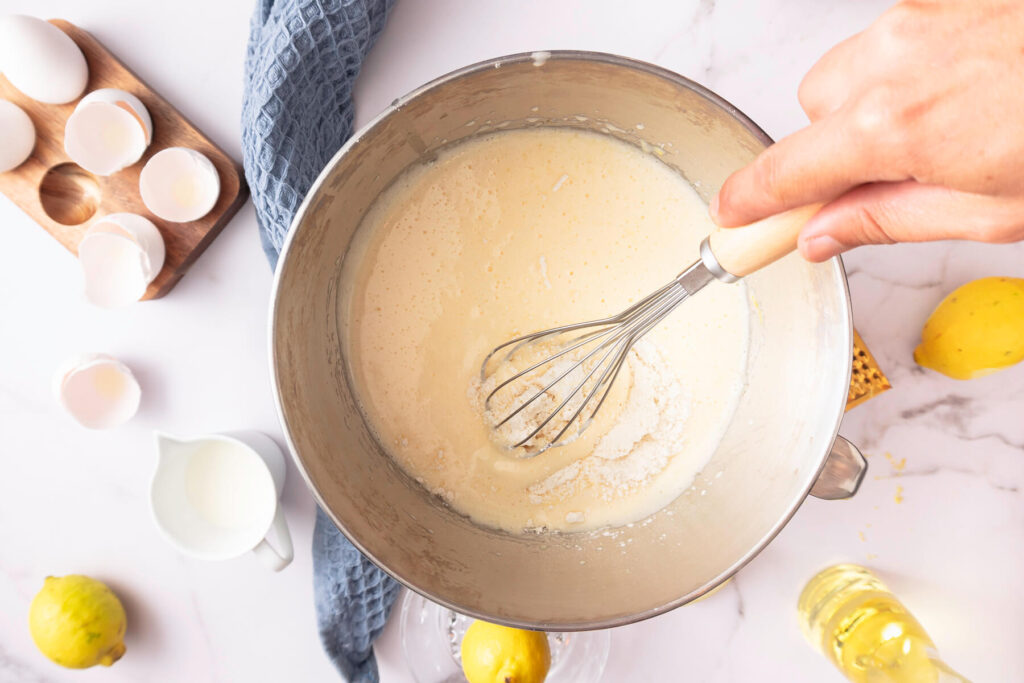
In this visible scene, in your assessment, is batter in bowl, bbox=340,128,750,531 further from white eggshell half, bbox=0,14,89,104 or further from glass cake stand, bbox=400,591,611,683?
white eggshell half, bbox=0,14,89,104

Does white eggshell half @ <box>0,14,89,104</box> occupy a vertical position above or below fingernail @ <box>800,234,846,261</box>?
below

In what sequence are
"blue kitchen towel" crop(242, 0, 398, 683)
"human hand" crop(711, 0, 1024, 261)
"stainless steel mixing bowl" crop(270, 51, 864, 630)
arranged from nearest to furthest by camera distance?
"human hand" crop(711, 0, 1024, 261) → "stainless steel mixing bowl" crop(270, 51, 864, 630) → "blue kitchen towel" crop(242, 0, 398, 683)

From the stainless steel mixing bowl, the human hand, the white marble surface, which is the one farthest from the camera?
the white marble surface

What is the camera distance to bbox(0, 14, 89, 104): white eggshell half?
83 centimetres

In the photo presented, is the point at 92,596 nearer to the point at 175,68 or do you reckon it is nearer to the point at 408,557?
the point at 408,557

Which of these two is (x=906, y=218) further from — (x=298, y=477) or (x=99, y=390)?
(x=99, y=390)

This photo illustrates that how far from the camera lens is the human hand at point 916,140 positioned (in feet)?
1.50

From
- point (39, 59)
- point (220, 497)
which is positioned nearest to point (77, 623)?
point (220, 497)

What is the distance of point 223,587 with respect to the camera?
101cm

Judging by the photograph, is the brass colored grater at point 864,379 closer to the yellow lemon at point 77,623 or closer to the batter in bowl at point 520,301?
the batter in bowl at point 520,301

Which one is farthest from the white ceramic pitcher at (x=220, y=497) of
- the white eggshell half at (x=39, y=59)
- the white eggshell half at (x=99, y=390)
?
the white eggshell half at (x=39, y=59)

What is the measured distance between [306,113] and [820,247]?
0.62m

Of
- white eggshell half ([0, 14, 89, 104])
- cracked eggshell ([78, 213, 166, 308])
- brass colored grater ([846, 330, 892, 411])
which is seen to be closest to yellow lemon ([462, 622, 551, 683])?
brass colored grater ([846, 330, 892, 411])

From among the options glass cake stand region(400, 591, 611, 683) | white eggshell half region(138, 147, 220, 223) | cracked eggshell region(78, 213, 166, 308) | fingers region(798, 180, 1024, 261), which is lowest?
glass cake stand region(400, 591, 611, 683)
